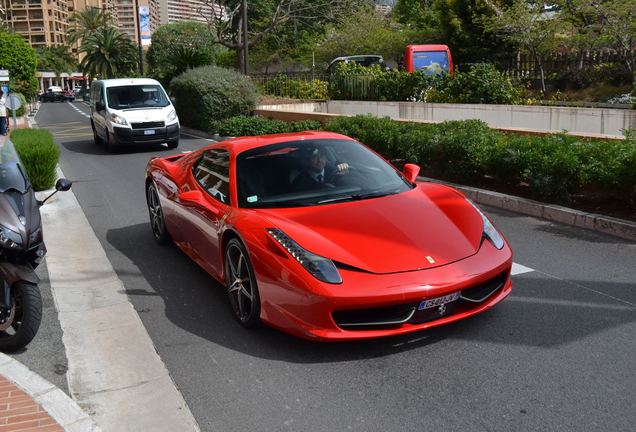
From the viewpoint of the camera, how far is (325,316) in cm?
395

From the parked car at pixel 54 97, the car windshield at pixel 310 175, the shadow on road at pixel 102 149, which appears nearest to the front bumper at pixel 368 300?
the car windshield at pixel 310 175

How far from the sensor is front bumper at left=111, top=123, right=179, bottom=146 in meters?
17.5

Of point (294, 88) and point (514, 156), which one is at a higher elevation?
point (294, 88)

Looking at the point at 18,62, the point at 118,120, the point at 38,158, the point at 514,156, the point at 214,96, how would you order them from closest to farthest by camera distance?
the point at 514,156, the point at 38,158, the point at 118,120, the point at 214,96, the point at 18,62

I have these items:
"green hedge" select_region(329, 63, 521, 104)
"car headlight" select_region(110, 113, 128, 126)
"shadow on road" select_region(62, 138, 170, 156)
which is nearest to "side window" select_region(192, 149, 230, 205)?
"car headlight" select_region(110, 113, 128, 126)

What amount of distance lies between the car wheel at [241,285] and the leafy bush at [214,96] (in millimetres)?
18019

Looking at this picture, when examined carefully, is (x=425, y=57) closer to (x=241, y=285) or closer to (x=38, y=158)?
(x=38, y=158)

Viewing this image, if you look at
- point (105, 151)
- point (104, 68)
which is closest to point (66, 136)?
point (105, 151)

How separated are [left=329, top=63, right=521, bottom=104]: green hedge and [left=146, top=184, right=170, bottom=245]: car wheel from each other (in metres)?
12.9

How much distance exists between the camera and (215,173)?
5648 mm

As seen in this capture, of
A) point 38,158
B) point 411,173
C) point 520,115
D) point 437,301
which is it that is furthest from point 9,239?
point 520,115

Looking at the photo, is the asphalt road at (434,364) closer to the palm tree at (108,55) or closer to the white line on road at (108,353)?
the white line on road at (108,353)

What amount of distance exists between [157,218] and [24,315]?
3062 millimetres

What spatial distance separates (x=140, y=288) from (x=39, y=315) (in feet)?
4.98
